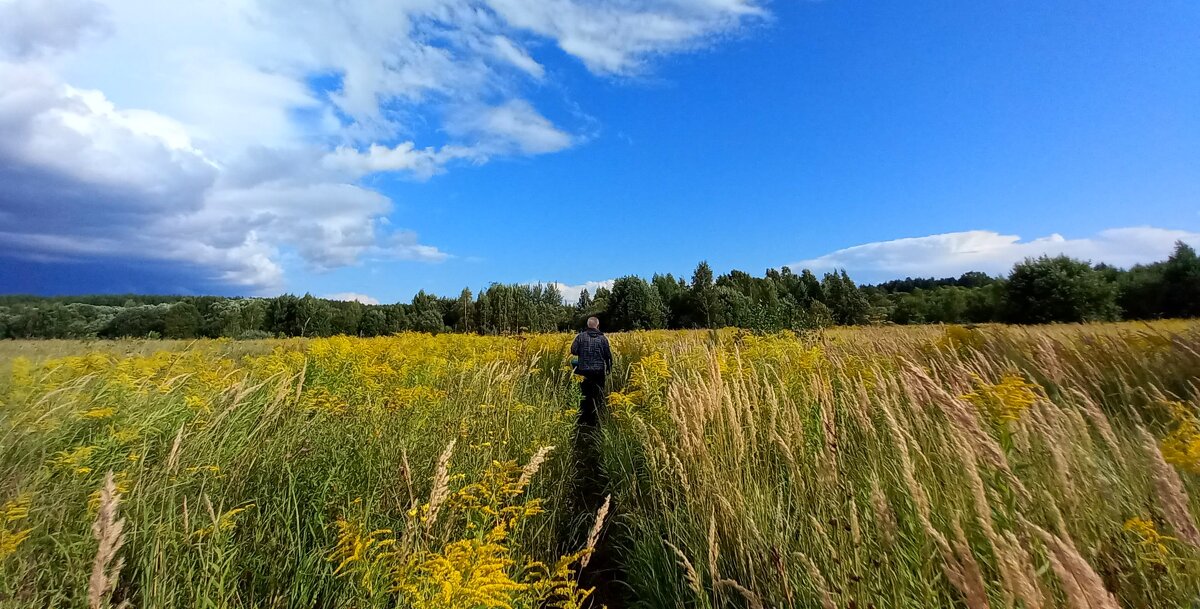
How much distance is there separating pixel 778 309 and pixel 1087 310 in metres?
28.9

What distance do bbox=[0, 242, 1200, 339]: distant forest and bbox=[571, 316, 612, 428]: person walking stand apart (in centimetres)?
939

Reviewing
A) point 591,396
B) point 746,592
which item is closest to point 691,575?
point 746,592

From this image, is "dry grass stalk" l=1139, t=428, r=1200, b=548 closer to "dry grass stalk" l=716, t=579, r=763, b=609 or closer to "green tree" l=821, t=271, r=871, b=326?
"dry grass stalk" l=716, t=579, r=763, b=609

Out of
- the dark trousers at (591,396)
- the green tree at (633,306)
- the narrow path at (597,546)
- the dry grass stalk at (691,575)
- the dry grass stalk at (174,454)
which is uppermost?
the green tree at (633,306)

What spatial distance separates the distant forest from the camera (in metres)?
24.1

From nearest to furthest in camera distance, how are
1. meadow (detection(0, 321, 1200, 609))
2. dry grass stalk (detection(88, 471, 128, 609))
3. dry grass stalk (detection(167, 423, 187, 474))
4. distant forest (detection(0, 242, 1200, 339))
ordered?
dry grass stalk (detection(88, 471, 128, 609)) < meadow (detection(0, 321, 1200, 609)) < dry grass stalk (detection(167, 423, 187, 474)) < distant forest (detection(0, 242, 1200, 339))

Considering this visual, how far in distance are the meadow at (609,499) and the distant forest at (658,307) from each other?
42.7 ft

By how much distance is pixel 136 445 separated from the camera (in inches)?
111

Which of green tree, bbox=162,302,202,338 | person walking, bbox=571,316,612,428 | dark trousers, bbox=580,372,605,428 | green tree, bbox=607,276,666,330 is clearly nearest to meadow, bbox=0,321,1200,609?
dark trousers, bbox=580,372,605,428

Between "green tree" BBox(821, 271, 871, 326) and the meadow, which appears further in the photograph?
"green tree" BBox(821, 271, 871, 326)

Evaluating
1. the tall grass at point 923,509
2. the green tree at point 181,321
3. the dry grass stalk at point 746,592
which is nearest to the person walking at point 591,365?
the tall grass at point 923,509

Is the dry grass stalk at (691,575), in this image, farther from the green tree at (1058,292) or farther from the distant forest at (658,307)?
the green tree at (1058,292)

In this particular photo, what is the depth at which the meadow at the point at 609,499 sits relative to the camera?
64.1 inches

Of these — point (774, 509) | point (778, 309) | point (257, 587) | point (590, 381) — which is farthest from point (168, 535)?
point (778, 309)
